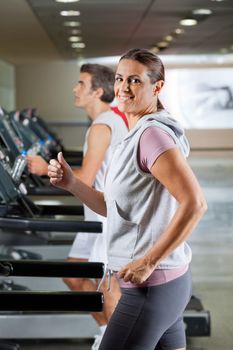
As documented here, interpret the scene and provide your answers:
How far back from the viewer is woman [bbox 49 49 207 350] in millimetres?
1892

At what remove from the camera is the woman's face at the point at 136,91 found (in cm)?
212

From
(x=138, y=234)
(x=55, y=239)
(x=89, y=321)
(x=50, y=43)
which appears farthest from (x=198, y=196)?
(x=50, y=43)

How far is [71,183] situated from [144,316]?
45cm

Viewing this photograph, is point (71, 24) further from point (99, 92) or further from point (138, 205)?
point (138, 205)

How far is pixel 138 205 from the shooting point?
6.67 feet

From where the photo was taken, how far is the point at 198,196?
1.87 m

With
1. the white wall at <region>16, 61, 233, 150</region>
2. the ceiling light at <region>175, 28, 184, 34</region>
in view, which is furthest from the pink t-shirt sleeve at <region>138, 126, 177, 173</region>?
the white wall at <region>16, 61, 233, 150</region>

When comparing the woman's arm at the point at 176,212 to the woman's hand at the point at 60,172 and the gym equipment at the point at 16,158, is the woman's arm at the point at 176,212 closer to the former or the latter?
the woman's hand at the point at 60,172

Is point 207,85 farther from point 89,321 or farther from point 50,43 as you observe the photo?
point 89,321

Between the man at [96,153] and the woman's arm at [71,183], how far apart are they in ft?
2.90

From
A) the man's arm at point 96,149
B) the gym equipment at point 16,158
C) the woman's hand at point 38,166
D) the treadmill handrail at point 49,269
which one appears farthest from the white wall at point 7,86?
the treadmill handrail at point 49,269

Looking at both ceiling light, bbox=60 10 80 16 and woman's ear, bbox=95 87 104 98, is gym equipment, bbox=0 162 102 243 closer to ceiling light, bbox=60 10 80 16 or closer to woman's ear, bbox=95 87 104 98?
woman's ear, bbox=95 87 104 98

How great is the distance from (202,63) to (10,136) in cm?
1363

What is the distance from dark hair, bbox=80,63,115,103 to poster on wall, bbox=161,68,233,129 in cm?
1375
